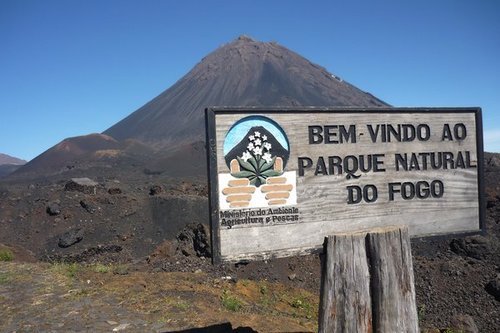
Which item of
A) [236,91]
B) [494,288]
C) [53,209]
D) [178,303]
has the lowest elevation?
[494,288]

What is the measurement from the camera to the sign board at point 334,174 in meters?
2.73

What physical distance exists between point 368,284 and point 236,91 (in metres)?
80.2

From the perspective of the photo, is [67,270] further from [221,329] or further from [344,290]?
[344,290]

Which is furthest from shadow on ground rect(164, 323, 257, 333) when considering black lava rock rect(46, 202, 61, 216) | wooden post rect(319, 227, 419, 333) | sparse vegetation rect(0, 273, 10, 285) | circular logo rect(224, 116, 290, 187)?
black lava rock rect(46, 202, 61, 216)

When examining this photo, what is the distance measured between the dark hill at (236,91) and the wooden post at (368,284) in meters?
61.3

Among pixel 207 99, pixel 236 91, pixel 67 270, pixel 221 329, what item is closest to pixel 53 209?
pixel 67 270

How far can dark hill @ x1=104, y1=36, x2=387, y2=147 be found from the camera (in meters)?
71.6

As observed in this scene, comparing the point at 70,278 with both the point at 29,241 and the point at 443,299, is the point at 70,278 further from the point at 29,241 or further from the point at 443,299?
the point at 29,241

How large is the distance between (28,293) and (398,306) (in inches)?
218

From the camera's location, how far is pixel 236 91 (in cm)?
8175

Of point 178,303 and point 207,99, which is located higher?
point 207,99

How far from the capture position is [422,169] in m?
3.10

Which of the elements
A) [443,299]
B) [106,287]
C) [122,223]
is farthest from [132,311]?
[122,223]

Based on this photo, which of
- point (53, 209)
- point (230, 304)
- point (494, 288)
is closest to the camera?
point (230, 304)
